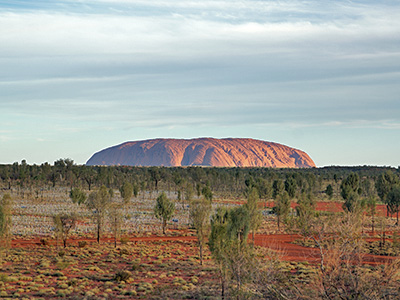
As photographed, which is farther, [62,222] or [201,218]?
[62,222]

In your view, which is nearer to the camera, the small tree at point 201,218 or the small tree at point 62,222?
the small tree at point 201,218

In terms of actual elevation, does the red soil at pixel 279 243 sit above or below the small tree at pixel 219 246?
below

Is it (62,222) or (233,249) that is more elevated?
(233,249)

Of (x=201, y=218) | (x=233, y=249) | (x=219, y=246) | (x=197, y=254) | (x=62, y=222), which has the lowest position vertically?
(x=197, y=254)

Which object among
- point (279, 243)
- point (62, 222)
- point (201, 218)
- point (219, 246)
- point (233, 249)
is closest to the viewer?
point (233, 249)

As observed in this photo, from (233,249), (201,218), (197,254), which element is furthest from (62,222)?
(233,249)

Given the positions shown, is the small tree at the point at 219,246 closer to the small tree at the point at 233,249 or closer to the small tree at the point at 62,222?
the small tree at the point at 233,249

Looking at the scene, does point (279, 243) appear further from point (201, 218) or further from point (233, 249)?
point (233, 249)

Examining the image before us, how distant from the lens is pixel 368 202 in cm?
6525

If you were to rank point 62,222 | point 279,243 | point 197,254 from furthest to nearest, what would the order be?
point 279,243 < point 197,254 < point 62,222

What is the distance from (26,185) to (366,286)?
120985mm

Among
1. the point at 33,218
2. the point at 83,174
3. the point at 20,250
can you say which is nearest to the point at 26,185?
the point at 83,174

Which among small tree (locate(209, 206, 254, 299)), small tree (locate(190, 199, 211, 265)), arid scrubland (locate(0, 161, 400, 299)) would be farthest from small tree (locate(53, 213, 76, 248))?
small tree (locate(209, 206, 254, 299))

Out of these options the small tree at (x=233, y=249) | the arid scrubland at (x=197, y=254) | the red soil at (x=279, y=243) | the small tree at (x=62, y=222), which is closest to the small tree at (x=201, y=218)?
the arid scrubland at (x=197, y=254)
